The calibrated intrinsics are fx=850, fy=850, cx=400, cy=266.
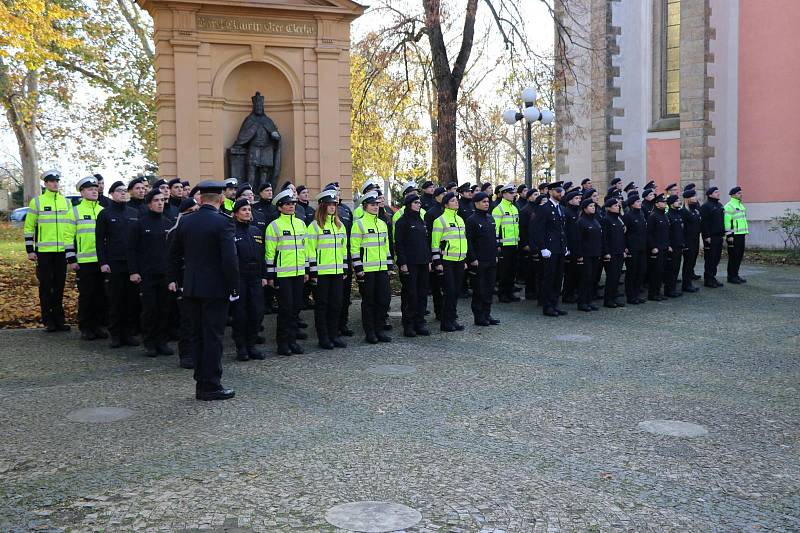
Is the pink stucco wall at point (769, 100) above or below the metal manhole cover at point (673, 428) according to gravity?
above

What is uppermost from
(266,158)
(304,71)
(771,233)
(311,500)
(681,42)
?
(681,42)

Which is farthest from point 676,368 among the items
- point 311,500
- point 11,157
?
point 11,157

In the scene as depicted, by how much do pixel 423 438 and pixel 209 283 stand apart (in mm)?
2653

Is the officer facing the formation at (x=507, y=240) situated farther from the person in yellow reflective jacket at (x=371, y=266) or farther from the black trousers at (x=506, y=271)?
the person in yellow reflective jacket at (x=371, y=266)

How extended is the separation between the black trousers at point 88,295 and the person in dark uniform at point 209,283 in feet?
12.5

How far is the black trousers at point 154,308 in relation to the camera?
9.98m

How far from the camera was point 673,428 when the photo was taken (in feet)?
21.6

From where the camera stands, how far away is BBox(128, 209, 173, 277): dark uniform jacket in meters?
10.1

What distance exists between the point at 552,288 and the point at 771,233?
45.4 ft

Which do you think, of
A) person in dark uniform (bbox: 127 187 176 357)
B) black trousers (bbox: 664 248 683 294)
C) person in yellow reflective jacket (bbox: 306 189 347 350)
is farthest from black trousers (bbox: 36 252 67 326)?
black trousers (bbox: 664 248 683 294)

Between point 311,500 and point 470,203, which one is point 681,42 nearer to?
point 470,203

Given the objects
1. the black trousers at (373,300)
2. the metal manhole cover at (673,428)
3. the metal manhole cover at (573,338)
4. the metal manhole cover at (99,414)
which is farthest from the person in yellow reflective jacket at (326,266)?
the metal manhole cover at (673,428)

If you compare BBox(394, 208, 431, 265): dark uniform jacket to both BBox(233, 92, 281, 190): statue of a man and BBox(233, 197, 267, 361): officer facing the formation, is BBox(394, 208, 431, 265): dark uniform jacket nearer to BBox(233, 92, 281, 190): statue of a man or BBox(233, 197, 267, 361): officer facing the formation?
BBox(233, 197, 267, 361): officer facing the formation

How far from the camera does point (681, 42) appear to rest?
25625mm
